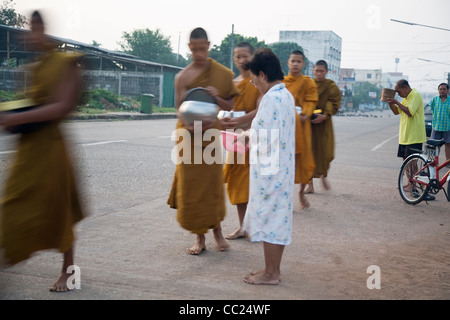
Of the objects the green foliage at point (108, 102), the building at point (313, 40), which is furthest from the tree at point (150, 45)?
the green foliage at point (108, 102)

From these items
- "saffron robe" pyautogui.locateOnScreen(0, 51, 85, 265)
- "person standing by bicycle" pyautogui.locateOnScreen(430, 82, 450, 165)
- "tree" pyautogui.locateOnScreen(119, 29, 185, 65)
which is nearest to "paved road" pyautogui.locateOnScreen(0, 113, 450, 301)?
"saffron robe" pyautogui.locateOnScreen(0, 51, 85, 265)

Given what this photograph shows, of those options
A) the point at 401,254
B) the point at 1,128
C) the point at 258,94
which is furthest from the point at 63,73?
the point at 401,254

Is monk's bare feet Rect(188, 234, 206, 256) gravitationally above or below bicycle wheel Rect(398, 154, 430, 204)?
below

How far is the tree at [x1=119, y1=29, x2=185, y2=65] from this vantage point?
72.3 meters

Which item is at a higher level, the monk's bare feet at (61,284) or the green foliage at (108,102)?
the green foliage at (108,102)

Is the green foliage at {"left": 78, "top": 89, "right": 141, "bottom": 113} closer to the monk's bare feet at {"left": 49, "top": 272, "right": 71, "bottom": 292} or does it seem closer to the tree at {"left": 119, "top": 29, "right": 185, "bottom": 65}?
the monk's bare feet at {"left": 49, "top": 272, "right": 71, "bottom": 292}

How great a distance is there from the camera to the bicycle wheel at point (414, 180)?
7.45 m

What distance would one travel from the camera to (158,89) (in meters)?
33.8

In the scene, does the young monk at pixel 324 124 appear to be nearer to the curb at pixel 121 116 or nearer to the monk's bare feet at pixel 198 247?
the monk's bare feet at pixel 198 247

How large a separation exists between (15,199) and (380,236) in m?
3.83

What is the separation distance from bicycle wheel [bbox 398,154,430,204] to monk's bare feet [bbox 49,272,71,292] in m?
5.40

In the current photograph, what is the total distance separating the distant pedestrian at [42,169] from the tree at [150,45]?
69.9 metres

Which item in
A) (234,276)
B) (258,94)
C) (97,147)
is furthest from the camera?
(97,147)
